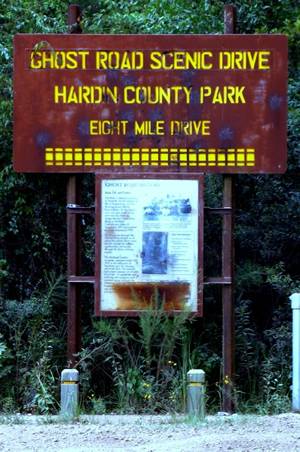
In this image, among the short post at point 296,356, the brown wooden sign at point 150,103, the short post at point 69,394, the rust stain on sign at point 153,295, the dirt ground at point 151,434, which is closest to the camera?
the dirt ground at point 151,434

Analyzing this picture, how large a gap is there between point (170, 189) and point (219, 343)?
245 cm

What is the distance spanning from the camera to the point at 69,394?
28.2 feet

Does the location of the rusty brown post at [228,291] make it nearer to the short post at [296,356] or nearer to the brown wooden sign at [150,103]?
the brown wooden sign at [150,103]

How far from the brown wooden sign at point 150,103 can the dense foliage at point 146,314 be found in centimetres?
147

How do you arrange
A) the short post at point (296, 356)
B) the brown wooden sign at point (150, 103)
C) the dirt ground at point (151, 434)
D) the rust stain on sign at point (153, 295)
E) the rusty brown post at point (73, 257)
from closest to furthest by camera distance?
the dirt ground at point (151, 434)
the short post at point (296, 356)
the rust stain on sign at point (153, 295)
the brown wooden sign at point (150, 103)
the rusty brown post at point (73, 257)

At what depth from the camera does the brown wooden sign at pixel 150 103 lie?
32.9 ft

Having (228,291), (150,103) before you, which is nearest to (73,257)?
(228,291)

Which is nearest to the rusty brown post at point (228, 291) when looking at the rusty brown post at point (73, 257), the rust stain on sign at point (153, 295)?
the rust stain on sign at point (153, 295)

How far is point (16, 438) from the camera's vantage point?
745 centimetres

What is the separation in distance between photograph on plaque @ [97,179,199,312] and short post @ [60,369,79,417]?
1.41m

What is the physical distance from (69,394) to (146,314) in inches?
58.5

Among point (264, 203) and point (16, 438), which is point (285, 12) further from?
point (16, 438)

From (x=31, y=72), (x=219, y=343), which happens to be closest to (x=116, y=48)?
(x=31, y=72)

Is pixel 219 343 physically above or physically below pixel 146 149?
below
